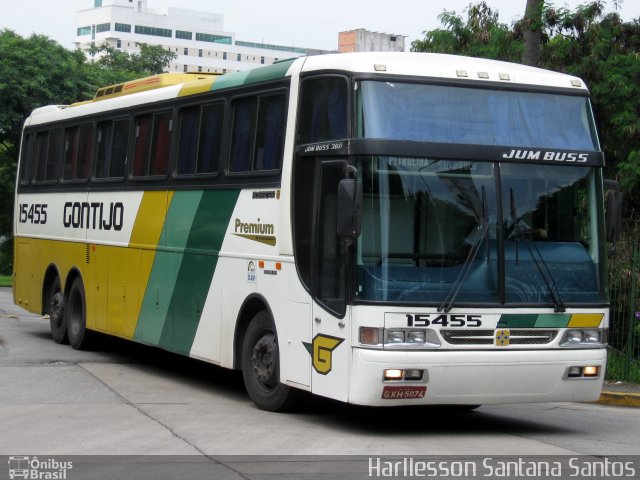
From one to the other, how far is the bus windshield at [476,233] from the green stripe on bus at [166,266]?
3749mm

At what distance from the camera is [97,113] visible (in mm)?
17203

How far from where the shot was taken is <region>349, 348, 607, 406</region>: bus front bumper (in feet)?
33.2

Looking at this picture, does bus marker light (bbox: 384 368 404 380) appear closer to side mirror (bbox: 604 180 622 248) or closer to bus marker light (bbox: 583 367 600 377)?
bus marker light (bbox: 583 367 600 377)

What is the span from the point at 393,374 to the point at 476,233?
4.73ft

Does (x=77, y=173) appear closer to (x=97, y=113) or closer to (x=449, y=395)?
(x=97, y=113)

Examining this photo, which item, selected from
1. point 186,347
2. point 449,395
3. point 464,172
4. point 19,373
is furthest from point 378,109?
point 19,373

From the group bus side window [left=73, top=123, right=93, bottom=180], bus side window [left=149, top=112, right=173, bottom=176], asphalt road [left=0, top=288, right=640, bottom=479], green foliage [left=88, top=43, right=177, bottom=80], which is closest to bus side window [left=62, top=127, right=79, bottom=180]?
bus side window [left=73, top=123, right=93, bottom=180]

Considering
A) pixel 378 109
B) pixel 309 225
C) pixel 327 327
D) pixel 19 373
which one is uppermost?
pixel 378 109

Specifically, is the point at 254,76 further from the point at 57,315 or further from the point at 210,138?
the point at 57,315

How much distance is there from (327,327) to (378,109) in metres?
1.94

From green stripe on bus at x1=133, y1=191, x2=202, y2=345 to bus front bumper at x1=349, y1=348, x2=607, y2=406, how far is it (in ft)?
13.7

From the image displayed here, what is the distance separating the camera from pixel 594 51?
24.1m

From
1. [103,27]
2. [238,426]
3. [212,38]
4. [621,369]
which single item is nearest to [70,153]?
[238,426]

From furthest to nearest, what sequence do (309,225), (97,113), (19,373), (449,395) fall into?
(97,113) → (19,373) → (309,225) → (449,395)
